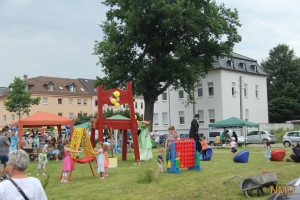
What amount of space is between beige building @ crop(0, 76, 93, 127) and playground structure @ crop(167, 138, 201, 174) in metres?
63.6

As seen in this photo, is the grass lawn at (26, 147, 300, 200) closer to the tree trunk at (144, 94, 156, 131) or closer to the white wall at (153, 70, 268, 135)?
the tree trunk at (144, 94, 156, 131)

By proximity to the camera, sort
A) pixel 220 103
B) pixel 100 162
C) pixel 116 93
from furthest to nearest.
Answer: pixel 220 103
pixel 116 93
pixel 100 162

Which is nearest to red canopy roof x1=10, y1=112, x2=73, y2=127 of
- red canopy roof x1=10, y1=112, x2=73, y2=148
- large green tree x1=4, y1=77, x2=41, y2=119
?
red canopy roof x1=10, y1=112, x2=73, y2=148

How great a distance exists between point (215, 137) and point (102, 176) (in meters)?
29.8

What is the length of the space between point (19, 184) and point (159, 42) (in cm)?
3250

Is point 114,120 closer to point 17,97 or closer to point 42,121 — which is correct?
point 42,121

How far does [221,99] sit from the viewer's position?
5056cm

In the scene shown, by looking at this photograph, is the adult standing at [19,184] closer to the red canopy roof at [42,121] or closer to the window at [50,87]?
the red canopy roof at [42,121]

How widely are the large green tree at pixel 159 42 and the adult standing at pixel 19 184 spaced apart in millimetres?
30338

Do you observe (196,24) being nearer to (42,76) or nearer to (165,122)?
(165,122)

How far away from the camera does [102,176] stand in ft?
44.7

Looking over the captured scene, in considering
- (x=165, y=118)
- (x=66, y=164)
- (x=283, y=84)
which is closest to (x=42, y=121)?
(x=66, y=164)

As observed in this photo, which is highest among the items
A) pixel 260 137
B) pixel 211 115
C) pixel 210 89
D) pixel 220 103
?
pixel 210 89

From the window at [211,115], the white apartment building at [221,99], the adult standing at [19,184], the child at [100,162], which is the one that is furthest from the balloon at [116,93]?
the window at [211,115]
